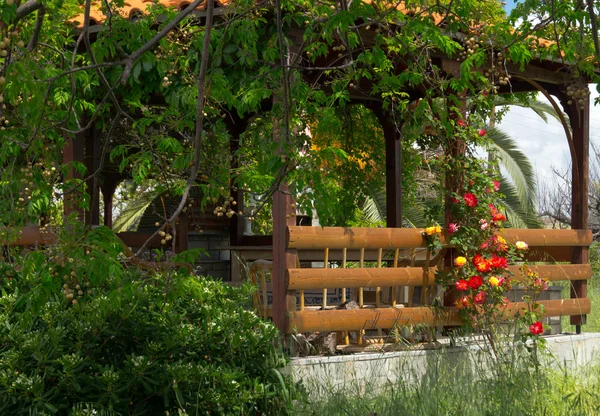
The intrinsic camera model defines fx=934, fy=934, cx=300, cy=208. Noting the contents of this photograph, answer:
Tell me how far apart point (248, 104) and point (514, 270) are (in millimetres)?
2859

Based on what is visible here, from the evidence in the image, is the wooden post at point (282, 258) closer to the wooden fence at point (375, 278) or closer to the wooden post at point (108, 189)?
the wooden fence at point (375, 278)

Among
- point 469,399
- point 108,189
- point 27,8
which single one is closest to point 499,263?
point 469,399

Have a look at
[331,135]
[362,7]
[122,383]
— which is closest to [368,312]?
[122,383]

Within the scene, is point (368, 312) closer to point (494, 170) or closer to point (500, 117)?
point (494, 170)

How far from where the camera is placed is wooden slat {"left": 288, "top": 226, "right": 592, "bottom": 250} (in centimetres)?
709

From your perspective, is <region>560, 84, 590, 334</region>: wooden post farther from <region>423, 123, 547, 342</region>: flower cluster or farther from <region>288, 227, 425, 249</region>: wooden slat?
<region>288, 227, 425, 249</region>: wooden slat

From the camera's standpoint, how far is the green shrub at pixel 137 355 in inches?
195

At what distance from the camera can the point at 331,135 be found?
441 inches

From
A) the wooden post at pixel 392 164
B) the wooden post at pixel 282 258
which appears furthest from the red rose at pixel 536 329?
the wooden post at pixel 392 164

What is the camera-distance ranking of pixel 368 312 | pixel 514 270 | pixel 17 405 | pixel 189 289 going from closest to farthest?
pixel 189 289 < pixel 17 405 < pixel 368 312 < pixel 514 270

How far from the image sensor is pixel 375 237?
7578mm

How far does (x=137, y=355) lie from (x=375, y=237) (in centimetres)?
276

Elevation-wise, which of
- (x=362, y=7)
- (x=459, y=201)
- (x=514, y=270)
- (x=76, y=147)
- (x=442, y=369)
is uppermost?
(x=362, y=7)

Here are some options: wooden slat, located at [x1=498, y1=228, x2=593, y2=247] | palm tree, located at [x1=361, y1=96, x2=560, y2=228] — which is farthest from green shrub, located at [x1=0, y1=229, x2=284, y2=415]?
palm tree, located at [x1=361, y1=96, x2=560, y2=228]
